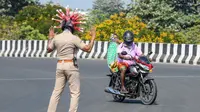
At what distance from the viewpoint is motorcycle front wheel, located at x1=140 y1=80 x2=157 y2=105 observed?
587 inches

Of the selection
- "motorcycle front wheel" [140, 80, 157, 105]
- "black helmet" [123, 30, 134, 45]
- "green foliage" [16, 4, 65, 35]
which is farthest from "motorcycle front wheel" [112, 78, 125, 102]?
"green foliage" [16, 4, 65, 35]

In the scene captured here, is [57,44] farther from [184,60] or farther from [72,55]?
[184,60]

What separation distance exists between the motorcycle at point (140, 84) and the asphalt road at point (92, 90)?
0.18 m

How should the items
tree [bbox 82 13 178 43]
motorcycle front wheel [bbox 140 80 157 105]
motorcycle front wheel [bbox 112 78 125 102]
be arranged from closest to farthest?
motorcycle front wheel [bbox 140 80 157 105] < motorcycle front wheel [bbox 112 78 125 102] < tree [bbox 82 13 178 43]

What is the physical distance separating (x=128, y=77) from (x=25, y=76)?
7334 mm

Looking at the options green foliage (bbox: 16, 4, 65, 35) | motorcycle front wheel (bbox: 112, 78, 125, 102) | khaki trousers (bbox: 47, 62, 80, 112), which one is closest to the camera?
khaki trousers (bbox: 47, 62, 80, 112)

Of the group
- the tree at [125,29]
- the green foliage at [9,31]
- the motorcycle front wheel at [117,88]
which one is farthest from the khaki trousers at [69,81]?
the green foliage at [9,31]

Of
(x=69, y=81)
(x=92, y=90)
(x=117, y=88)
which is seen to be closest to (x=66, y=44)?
(x=69, y=81)

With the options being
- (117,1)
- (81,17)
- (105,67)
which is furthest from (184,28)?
(117,1)

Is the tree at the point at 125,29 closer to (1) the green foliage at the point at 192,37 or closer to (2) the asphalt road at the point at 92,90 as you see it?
(1) the green foliage at the point at 192,37

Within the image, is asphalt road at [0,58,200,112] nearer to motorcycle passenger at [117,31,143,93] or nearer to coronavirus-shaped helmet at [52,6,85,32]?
motorcycle passenger at [117,31,143,93]

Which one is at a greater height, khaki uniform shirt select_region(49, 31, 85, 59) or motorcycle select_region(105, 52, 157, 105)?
khaki uniform shirt select_region(49, 31, 85, 59)

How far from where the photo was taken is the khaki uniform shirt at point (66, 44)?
11664 millimetres

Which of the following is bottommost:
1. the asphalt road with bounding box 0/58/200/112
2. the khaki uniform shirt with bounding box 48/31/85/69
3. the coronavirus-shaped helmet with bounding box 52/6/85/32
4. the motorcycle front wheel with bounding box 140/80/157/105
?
the asphalt road with bounding box 0/58/200/112
